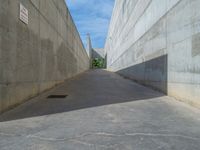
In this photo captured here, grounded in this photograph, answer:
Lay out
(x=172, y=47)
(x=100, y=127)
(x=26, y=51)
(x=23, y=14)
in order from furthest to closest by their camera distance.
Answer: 1. (x=172, y=47)
2. (x=26, y=51)
3. (x=23, y=14)
4. (x=100, y=127)

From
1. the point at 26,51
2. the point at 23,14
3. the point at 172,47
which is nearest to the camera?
the point at 23,14

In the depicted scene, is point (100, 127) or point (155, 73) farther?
point (155, 73)

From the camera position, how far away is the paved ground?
7.86ft

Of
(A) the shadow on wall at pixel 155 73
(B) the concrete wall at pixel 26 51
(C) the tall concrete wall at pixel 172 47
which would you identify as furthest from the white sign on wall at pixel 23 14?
(A) the shadow on wall at pixel 155 73

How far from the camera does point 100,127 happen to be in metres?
3.03

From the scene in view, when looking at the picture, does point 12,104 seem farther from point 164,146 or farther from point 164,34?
point 164,34

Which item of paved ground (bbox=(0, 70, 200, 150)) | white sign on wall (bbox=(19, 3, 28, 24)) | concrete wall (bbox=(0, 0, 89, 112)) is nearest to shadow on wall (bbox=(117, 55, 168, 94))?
paved ground (bbox=(0, 70, 200, 150))

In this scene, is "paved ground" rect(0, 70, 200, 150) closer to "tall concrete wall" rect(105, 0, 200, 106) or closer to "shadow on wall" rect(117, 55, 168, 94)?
"tall concrete wall" rect(105, 0, 200, 106)

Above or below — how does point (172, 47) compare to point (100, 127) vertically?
above

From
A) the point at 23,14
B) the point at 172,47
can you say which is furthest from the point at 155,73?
the point at 23,14

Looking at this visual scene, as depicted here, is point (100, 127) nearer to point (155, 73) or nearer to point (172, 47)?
point (172, 47)

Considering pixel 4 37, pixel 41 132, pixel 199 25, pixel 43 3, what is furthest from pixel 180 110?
pixel 43 3

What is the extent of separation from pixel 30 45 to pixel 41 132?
2626 mm

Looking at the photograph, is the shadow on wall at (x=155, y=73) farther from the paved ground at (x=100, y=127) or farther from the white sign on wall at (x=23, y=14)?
the white sign on wall at (x=23, y=14)
